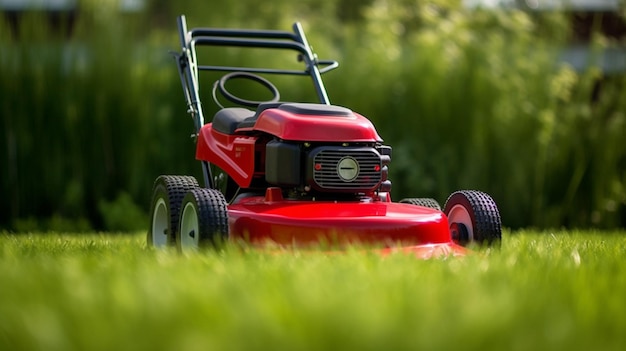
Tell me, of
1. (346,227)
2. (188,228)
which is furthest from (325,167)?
(188,228)

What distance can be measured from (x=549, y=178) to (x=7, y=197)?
442 centimetres

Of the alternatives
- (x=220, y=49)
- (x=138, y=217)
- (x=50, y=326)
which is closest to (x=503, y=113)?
(x=220, y=49)

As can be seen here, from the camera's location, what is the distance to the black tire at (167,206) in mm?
4078

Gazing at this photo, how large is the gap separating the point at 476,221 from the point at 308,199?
72 centimetres

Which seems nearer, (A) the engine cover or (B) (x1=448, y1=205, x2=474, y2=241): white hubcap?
(A) the engine cover

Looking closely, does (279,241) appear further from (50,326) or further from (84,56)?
(84,56)

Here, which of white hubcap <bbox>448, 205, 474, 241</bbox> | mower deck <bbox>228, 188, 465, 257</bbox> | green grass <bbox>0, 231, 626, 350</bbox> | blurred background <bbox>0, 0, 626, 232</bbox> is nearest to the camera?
green grass <bbox>0, 231, 626, 350</bbox>

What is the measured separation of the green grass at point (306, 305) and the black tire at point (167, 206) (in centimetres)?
112

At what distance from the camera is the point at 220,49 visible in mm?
7727

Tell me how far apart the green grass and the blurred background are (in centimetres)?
464

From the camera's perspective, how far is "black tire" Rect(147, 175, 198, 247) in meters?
4.08

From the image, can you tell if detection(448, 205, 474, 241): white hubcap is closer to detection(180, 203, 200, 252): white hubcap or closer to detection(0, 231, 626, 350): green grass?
detection(0, 231, 626, 350): green grass

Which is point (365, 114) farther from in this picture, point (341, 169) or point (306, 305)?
point (306, 305)

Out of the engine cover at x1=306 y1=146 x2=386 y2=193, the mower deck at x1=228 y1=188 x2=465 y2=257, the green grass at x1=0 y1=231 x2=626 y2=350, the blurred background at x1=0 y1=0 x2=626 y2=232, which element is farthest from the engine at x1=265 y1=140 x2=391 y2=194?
the blurred background at x1=0 y1=0 x2=626 y2=232
